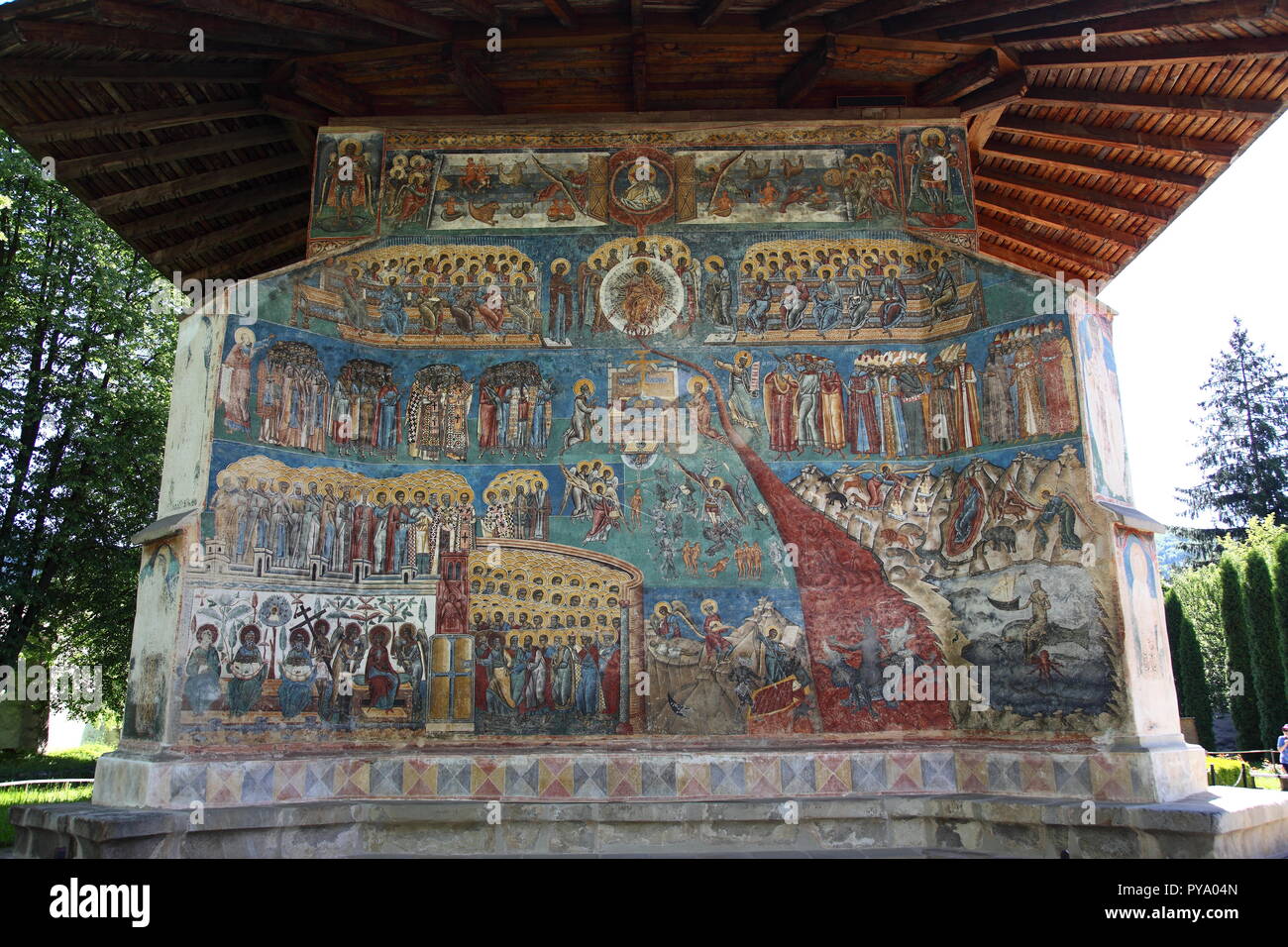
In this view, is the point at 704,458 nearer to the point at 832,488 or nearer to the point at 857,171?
the point at 832,488

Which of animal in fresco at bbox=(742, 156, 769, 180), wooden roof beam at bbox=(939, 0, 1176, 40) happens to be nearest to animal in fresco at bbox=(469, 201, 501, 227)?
animal in fresco at bbox=(742, 156, 769, 180)

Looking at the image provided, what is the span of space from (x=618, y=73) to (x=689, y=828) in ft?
27.1

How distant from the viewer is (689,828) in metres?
8.83

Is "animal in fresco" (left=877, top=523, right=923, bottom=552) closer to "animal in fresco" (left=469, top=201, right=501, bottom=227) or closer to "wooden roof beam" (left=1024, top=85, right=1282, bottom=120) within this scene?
"wooden roof beam" (left=1024, top=85, right=1282, bottom=120)

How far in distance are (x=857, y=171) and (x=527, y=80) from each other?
3.97 meters

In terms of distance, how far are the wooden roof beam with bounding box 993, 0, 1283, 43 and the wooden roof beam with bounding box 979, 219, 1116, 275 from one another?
428 centimetres

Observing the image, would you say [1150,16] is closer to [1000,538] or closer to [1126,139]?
[1126,139]

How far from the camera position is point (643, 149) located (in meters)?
10.9

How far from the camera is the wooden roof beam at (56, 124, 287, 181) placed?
11609mm

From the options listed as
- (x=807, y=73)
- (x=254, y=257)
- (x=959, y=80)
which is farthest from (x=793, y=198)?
(x=254, y=257)

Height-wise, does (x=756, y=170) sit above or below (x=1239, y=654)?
above

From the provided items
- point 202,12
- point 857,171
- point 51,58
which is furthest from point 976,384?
point 51,58

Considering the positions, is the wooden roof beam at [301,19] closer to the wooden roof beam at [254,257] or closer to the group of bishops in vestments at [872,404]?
the wooden roof beam at [254,257]

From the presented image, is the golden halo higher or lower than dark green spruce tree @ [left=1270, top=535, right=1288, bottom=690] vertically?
higher
